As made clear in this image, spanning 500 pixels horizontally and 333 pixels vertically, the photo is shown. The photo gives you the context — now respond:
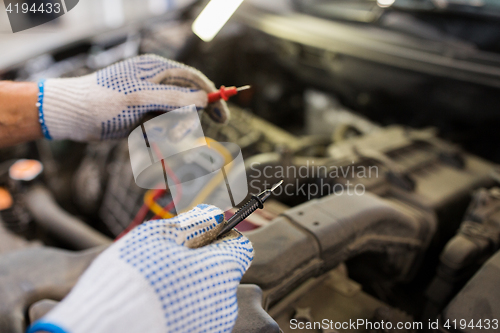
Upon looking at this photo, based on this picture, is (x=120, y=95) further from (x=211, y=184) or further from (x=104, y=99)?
(x=211, y=184)

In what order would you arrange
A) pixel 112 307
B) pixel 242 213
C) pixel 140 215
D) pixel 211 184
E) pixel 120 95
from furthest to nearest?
pixel 140 215 < pixel 211 184 < pixel 120 95 < pixel 242 213 < pixel 112 307

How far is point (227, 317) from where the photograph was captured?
426mm

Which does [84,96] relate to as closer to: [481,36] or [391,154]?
[391,154]

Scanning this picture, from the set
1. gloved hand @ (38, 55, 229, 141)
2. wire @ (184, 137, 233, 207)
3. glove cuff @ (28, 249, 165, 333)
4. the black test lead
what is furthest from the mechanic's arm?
glove cuff @ (28, 249, 165, 333)

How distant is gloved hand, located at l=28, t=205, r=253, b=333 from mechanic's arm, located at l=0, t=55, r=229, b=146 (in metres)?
0.35

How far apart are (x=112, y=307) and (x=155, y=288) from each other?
0.05 metres

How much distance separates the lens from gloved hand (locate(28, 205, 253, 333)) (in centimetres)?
35

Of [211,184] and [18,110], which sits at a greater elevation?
[18,110]

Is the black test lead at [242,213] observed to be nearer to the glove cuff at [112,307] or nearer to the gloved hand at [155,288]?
the gloved hand at [155,288]

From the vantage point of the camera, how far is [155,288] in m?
0.36

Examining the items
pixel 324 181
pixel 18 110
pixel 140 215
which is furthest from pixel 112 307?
pixel 140 215

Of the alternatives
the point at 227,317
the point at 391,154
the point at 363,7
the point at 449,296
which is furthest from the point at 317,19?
the point at 227,317

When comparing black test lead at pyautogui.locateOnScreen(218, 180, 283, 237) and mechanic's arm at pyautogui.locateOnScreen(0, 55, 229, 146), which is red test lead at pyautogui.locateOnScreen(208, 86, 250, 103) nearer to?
mechanic's arm at pyautogui.locateOnScreen(0, 55, 229, 146)

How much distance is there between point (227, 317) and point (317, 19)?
163 centimetres
